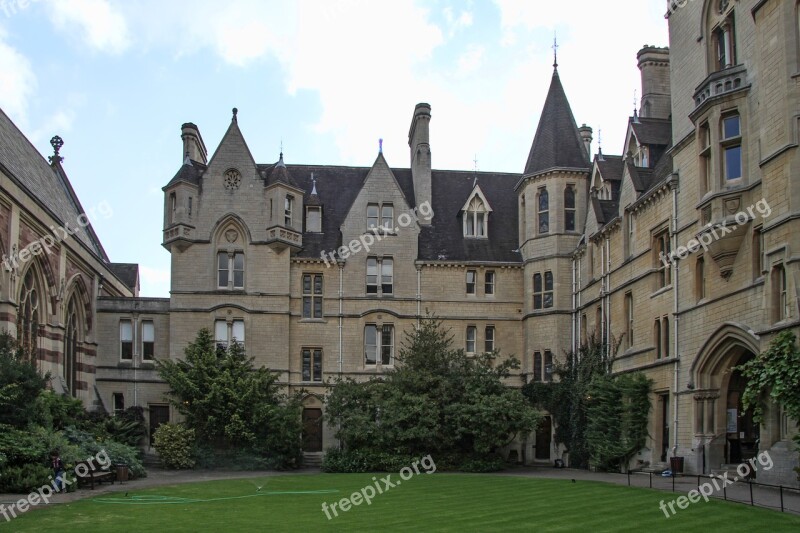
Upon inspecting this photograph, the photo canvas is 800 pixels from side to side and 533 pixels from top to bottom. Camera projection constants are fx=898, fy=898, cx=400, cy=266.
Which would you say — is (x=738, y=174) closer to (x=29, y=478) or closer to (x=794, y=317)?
(x=794, y=317)

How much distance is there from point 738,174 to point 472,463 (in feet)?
54.4

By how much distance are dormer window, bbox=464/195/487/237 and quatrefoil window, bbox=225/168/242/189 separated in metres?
11.9

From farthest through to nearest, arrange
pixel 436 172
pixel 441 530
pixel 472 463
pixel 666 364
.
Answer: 1. pixel 436 172
2. pixel 472 463
3. pixel 666 364
4. pixel 441 530

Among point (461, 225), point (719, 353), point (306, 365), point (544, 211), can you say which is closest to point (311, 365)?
point (306, 365)

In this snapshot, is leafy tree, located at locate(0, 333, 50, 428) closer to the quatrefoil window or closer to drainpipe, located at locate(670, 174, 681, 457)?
the quatrefoil window

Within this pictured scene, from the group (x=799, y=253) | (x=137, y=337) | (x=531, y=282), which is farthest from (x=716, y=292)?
(x=137, y=337)

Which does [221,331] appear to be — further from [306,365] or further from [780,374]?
[780,374]

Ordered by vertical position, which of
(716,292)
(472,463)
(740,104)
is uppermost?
(740,104)

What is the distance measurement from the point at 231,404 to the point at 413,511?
19.4 m

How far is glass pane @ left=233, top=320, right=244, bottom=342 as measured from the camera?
144 ft

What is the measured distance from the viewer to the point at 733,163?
1088 inches

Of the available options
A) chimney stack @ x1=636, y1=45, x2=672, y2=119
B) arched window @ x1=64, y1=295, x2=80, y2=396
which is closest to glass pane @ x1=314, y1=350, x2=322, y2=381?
arched window @ x1=64, y1=295, x2=80, y2=396

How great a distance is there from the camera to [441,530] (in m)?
18.2

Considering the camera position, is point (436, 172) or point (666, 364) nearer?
point (666, 364)
